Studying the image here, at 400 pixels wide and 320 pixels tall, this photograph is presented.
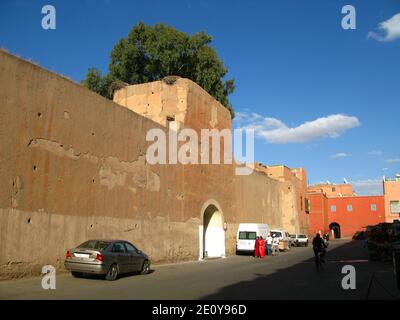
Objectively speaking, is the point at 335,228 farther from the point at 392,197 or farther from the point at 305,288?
the point at 305,288

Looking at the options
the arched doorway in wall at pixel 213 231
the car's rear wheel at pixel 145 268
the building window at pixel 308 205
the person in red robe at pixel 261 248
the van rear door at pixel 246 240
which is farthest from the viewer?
the building window at pixel 308 205

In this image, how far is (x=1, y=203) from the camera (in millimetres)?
15141

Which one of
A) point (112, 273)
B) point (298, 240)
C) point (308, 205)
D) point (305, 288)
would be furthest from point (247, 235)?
point (308, 205)

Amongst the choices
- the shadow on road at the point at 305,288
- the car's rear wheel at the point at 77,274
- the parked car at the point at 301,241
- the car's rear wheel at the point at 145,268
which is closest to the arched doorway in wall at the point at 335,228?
the parked car at the point at 301,241

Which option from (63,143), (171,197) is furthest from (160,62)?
(63,143)

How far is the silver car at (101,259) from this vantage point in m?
15.7

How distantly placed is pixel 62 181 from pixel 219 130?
61.5 ft

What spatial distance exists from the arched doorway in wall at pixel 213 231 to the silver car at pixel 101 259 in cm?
1564

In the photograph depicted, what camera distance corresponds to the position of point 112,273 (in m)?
16.3

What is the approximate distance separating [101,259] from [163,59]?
120ft

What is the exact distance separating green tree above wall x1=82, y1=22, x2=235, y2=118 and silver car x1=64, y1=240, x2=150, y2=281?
34.5 meters

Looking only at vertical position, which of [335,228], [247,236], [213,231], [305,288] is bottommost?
[335,228]

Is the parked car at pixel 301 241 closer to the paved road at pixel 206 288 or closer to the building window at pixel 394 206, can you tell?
the building window at pixel 394 206
